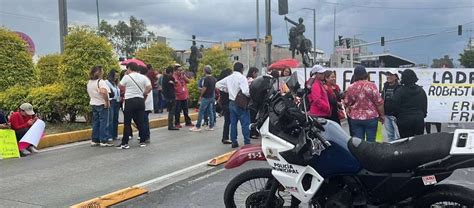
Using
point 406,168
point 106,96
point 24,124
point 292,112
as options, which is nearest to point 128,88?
point 106,96

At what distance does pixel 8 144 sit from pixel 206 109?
491cm

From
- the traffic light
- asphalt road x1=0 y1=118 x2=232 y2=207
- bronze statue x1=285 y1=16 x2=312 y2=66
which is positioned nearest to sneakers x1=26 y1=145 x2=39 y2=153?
asphalt road x1=0 y1=118 x2=232 y2=207

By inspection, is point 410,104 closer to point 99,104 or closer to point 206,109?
point 99,104

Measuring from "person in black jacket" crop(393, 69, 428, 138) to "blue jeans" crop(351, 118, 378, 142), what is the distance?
37 centimetres

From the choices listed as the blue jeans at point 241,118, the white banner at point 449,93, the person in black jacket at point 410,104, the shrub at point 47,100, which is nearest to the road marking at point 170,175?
the blue jeans at point 241,118

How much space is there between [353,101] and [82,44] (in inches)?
271

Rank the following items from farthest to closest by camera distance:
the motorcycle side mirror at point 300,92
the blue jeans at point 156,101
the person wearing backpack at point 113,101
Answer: the blue jeans at point 156,101 → the person wearing backpack at point 113,101 → the motorcycle side mirror at point 300,92

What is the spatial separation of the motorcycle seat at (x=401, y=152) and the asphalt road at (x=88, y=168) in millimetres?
3600

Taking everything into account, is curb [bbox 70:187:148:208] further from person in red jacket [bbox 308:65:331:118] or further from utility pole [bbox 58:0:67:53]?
utility pole [bbox 58:0:67:53]

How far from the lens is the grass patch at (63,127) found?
10637 millimetres

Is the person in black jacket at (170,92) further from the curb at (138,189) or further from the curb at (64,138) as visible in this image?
the curb at (138,189)

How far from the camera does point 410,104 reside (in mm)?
6512

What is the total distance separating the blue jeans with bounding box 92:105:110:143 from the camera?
9.37 meters

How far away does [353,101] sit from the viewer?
664 cm
